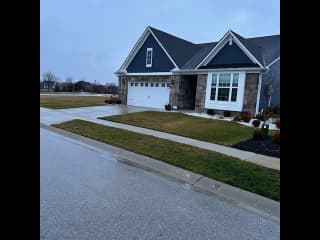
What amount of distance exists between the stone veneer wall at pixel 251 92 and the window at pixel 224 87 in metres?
0.67

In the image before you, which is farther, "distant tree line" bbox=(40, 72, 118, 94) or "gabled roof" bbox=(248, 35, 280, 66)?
"distant tree line" bbox=(40, 72, 118, 94)

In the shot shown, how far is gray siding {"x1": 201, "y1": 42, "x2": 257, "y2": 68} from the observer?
16.3 meters

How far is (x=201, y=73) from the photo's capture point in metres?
18.2

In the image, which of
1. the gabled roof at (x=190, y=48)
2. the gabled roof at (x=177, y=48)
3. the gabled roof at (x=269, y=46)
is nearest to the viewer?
the gabled roof at (x=269, y=46)

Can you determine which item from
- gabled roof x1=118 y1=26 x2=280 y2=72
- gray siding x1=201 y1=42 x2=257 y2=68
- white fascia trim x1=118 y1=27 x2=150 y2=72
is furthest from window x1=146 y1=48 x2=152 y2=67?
gray siding x1=201 y1=42 x2=257 y2=68

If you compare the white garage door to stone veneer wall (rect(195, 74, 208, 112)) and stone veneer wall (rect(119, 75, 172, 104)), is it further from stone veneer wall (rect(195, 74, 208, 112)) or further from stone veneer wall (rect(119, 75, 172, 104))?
stone veneer wall (rect(195, 74, 208, 112))

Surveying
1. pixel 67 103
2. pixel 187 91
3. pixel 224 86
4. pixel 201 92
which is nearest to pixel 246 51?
pixel 224 86

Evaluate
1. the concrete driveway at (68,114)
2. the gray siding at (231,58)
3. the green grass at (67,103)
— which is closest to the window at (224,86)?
the gray siding at (231,58)

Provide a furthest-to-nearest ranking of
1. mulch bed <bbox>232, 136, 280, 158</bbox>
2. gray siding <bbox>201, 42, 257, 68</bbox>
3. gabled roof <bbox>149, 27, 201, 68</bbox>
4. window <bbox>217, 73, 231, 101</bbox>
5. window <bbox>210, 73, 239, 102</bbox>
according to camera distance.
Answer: gabled roof <bbox>149, 27, 201, 68</bbox>, window <bbox>217, 73, 231, 101</bbox>, window <bbox>210, 73, 239, 102</bbox>, gray siding <bbox>201, 42, 257, 68</bbox>, mulch bed <bbox>232, 136, 280, 158</bbox>

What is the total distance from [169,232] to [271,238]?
4.43ft

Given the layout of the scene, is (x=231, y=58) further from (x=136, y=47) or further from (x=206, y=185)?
(x=206, y=185)

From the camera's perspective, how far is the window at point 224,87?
1649 centimetres

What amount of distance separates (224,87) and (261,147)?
9.29m

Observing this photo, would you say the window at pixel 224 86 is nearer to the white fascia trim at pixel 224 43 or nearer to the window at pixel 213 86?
the window at pixel 213 86
